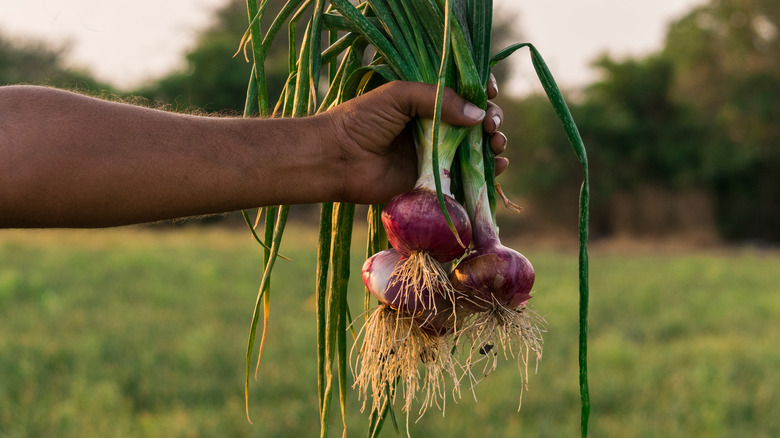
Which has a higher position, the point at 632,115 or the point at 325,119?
the point at 632,115

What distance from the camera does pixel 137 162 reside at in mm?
1127

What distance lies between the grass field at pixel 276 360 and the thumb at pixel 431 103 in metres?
2.39

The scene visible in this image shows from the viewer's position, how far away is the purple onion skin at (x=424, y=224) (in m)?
1.12

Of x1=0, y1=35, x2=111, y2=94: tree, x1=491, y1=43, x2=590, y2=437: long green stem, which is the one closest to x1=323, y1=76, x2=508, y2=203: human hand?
x1=491, y1=43, x2=590, y2=437: long green stem

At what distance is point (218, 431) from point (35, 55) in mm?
15940

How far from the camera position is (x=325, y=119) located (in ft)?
4.01

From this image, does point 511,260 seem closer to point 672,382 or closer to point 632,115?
point 672,382

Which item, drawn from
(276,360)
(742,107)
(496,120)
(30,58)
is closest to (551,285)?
(276,360)

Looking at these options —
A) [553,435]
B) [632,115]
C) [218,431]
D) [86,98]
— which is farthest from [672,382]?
[632,115]

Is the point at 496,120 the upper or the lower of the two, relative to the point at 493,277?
upper

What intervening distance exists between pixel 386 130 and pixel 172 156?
0.36 m

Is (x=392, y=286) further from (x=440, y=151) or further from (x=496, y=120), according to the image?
(x=496, y=120)

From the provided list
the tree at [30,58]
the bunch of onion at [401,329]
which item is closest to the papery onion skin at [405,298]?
the bunch of onion at [401,329]

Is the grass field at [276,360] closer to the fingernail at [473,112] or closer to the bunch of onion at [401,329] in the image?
the bunch of onion at [401,329]
